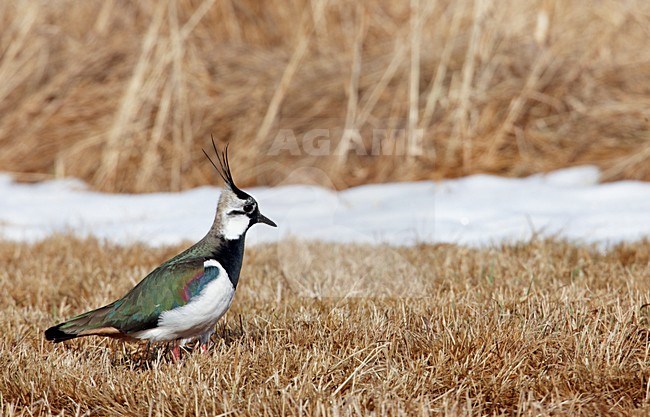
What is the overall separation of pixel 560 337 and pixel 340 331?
34.6 inches

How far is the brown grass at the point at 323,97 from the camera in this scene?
8234 mm

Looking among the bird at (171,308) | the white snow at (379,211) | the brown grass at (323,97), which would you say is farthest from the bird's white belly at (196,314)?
the brown grass at (323,97)

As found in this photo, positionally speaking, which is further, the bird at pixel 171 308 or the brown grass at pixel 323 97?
the brown grass at pixel 323 97

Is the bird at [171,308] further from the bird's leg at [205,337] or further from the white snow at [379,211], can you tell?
the white snow at [379,211]

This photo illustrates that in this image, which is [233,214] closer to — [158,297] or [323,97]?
[158,297]

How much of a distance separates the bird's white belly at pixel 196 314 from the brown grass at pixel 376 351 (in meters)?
0.11

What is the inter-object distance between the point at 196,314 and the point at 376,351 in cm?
71

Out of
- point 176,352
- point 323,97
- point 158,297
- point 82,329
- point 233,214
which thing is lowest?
point 176,352

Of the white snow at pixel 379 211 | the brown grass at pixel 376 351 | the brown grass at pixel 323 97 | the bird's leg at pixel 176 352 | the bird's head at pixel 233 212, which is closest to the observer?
the brown grass at pixel 376 351

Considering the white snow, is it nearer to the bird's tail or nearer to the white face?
the white face

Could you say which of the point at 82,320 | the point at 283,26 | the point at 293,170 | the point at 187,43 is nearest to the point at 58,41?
the point at 187,43

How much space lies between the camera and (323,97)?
8.89 metres

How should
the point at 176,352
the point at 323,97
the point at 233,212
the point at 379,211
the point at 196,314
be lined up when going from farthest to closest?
the point at 323,97 < the point at 379,211 < the point at 233,212 < the point at 176,352 < the point at 196,314

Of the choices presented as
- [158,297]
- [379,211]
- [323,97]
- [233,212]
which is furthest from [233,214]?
[323,97]
